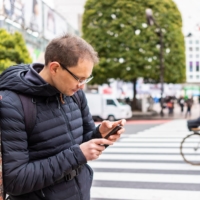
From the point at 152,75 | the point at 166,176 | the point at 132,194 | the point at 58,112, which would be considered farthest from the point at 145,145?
the point at 152,75

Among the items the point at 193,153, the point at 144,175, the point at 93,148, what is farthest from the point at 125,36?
the point at 93,148

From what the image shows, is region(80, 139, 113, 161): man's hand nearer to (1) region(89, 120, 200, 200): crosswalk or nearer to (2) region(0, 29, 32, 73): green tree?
(1) region(89, 120, 200, 200): crosswalk

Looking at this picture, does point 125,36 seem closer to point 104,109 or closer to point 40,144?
point 104,109

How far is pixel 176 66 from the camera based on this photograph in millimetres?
29047

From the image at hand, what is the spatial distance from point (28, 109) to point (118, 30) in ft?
85.0

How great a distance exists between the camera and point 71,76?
1.84 metres

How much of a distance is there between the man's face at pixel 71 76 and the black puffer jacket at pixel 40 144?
0.15ft

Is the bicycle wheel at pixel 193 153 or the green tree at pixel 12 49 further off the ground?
the green tree at pixel 12 49

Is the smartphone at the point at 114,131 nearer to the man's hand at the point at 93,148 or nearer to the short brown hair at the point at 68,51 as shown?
the man's hand at the point at 93,148

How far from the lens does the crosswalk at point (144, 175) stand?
5723mm

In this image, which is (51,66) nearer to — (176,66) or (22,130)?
(22,130)

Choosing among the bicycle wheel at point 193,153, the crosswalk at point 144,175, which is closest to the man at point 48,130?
the crosswalk at point 144,175

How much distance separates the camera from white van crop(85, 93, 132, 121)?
23.7 meters

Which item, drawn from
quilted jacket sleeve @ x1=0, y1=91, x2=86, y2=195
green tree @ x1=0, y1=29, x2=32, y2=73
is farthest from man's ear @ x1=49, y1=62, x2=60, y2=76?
green tree @ x1=0, y1=29, x2=32, y2=73
